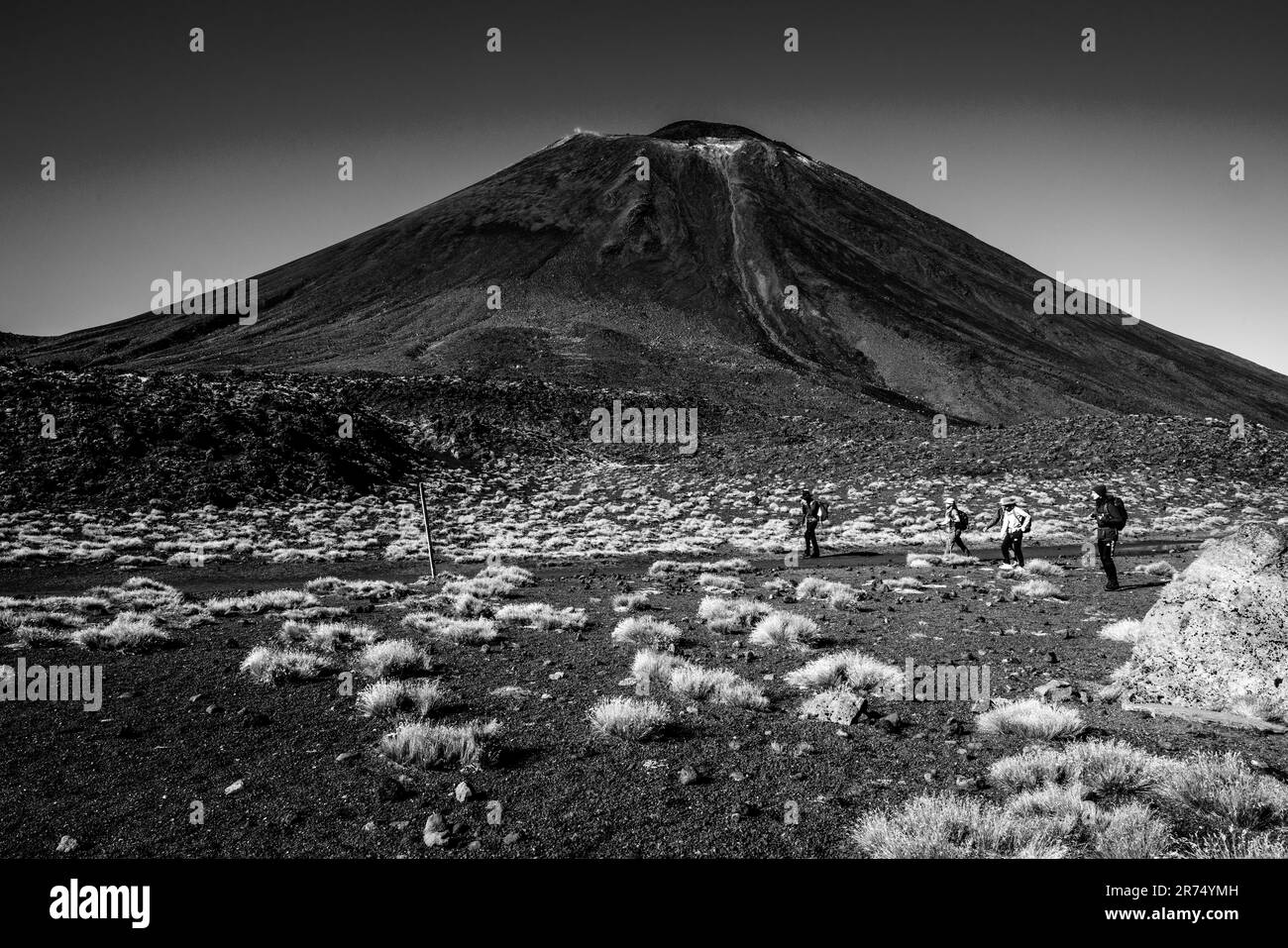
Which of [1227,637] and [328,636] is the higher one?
[1227,637]

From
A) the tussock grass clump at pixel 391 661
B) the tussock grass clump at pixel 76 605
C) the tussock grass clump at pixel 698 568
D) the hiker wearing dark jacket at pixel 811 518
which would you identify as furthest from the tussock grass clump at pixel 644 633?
the hiker wearing dark jacket at pixel 811 518

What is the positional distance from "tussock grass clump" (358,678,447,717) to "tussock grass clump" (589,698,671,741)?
5.09ft

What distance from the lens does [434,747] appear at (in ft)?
16.6

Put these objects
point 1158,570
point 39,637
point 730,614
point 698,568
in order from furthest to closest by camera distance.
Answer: point 698,568, point 1158,570, point 730,614, point 39,637

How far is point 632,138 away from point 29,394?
16492 centimetres

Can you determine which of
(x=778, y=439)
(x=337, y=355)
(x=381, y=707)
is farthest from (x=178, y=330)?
(x=381, y=707)

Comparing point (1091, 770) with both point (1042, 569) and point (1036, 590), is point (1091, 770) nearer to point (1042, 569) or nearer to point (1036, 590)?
point (1036, 590)

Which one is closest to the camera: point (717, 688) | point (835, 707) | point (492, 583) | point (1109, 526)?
point (835, 707)

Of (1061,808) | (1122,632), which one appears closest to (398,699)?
(1061,808)

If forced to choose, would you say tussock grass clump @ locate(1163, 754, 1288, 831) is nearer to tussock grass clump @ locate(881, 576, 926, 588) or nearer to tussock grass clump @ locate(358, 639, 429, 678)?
tussock grass clump @ locate(358, 639, 429, 678)

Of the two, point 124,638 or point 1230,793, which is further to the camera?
point 124,638

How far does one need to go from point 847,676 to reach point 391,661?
5.09 meters

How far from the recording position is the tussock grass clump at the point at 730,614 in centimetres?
1005

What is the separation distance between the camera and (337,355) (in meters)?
81.1
